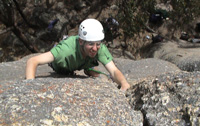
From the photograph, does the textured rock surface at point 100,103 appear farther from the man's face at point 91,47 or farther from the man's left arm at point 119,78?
the man's face at point 91,47

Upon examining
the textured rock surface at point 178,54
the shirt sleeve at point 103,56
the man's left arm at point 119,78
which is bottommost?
the textured rock surface at point 178,54

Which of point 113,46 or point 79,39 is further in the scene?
point 113,46

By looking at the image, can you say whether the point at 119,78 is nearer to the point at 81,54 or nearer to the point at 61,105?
the point at 81,54

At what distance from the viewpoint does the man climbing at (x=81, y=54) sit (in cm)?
321

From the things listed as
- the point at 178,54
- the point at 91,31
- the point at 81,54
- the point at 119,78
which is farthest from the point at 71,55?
the point at 178,54

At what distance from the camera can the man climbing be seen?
3209mm

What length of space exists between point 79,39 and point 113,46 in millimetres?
8145

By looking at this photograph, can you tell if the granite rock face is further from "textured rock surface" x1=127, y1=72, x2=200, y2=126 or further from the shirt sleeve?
the shirt sleeve

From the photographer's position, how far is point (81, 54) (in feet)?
11.4

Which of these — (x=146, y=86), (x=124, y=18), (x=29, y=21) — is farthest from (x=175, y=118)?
(x=29, y=21)

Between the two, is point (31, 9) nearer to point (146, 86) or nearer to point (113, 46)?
point (113, 46)

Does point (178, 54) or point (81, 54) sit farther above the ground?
point (81, 54)

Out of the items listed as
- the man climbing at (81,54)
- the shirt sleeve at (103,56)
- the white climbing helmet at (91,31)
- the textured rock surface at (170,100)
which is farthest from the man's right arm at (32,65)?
the textured rock surface at (170,100)

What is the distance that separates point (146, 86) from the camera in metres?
2.59
